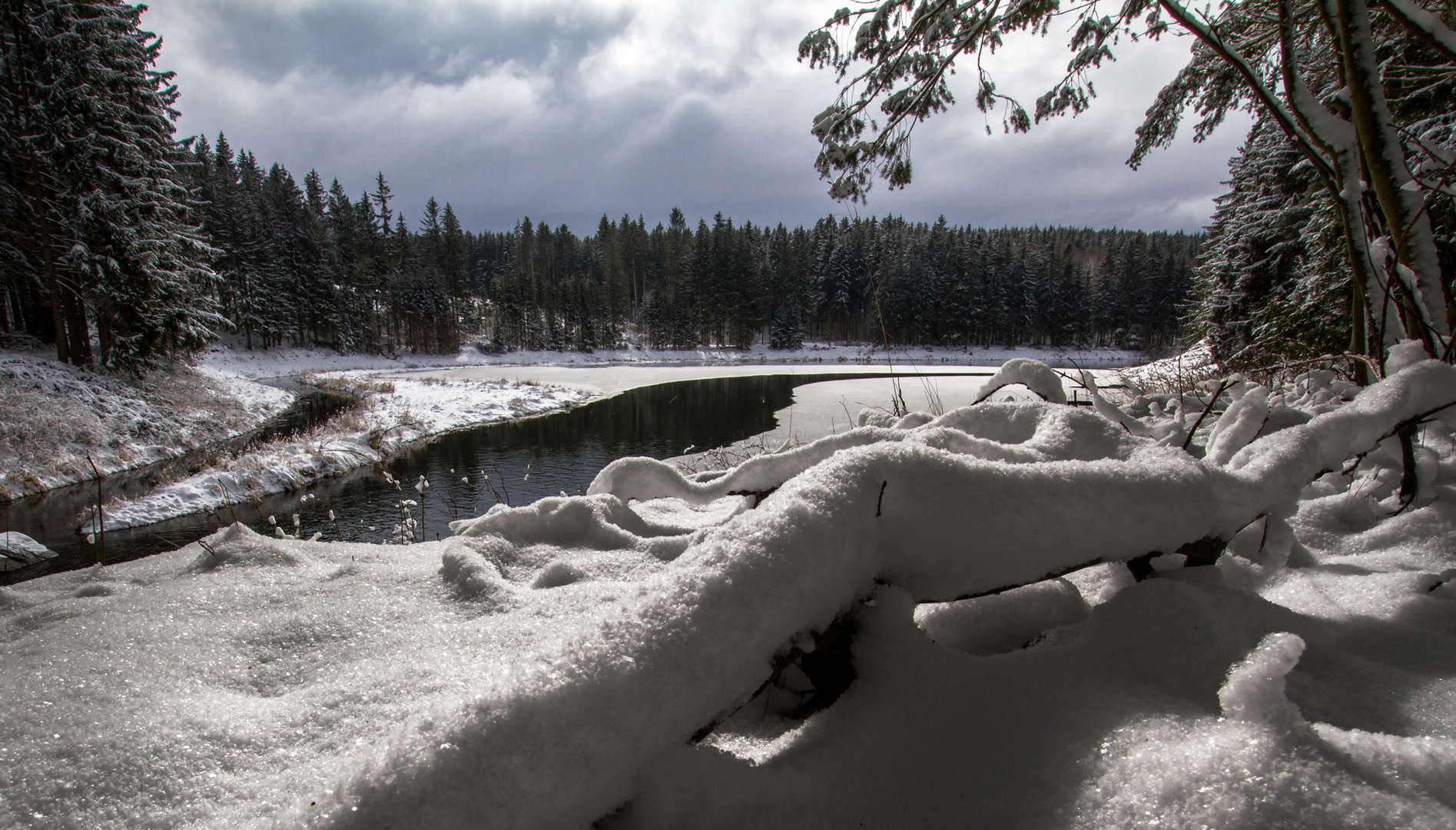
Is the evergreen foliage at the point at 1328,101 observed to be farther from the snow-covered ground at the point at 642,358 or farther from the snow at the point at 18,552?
the snow-covered ground at the point at 642,358

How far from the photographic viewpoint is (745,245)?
183ft

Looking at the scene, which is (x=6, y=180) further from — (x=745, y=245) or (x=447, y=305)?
(x=745, y=245)

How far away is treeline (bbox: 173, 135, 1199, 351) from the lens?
144 ft

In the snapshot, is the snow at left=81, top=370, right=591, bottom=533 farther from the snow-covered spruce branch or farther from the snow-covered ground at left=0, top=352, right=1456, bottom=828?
the snow-covered spruce branch

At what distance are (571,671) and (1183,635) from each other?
0.98m

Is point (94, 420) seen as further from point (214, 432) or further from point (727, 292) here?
point (727, 292)

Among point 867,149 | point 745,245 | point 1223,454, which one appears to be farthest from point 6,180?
point 745,245

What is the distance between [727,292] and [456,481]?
45607mm

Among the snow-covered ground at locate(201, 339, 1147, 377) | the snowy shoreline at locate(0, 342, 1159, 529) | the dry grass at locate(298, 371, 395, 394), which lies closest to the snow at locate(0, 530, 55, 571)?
the snowy shoreline at locate(0, 342, 1159, 529)

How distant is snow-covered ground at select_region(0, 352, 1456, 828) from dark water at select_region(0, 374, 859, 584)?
2.21 meters

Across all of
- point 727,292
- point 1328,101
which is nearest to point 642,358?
point 727,292

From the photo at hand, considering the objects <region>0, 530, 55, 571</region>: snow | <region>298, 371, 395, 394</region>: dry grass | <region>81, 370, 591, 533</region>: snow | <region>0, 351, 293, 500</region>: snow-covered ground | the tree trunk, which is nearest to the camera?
the tree trunk

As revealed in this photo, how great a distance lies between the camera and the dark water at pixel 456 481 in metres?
7.57

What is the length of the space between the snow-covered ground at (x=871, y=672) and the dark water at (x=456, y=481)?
2213 mm
